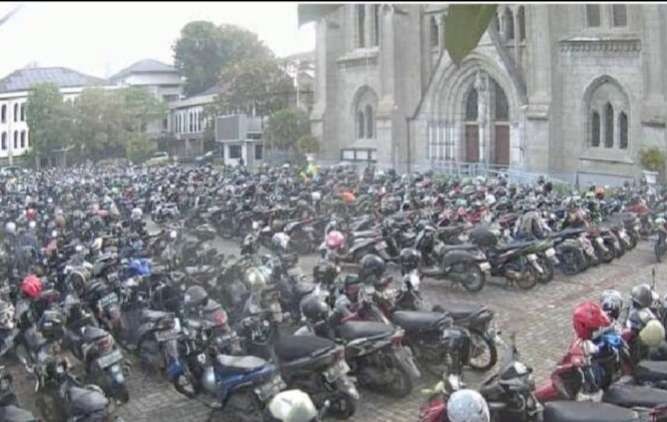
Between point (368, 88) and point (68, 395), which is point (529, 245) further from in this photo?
point (368, 88)

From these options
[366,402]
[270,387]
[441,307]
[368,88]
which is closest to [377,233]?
[441,307]

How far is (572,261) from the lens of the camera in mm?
10422

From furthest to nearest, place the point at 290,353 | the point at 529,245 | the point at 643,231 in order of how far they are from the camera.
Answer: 1. the point at 643,231
2. the point at 529,245
3. the point at 290,353

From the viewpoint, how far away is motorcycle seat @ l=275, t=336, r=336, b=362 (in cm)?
579

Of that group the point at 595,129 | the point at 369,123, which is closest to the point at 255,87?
the point at 369,123

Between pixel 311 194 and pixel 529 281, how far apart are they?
6.99 meters

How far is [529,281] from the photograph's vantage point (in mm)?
9867

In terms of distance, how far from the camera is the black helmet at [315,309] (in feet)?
22.1

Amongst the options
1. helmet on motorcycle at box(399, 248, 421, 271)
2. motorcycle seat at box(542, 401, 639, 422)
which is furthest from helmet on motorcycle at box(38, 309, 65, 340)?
motorcycle seat at box(542, 401, 639, 422)

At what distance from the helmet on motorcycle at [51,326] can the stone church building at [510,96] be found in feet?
43.2

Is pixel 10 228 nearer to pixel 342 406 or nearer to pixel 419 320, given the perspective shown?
pixel 419 320

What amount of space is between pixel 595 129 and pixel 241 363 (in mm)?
18974

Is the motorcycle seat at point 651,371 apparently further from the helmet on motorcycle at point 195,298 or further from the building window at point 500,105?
the building window at point 500,105

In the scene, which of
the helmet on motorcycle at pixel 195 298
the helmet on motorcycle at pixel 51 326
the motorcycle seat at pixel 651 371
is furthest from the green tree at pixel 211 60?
the motorcycle seat at pixel 651 371
